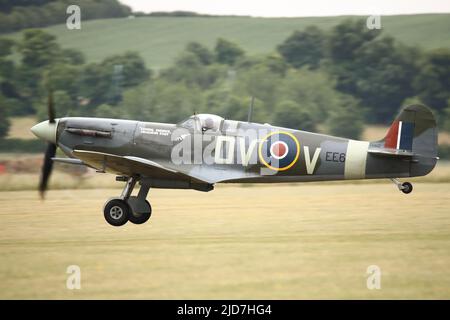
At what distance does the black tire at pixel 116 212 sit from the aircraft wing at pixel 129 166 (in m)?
0.48

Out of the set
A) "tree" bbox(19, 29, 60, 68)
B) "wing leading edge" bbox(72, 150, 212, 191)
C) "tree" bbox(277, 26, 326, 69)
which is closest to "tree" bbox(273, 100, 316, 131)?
"tree" bbox(277, 26, 326, 69)

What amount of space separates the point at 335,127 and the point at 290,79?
25.1ft

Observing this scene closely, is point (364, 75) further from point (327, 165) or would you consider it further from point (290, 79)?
point (327, 165)

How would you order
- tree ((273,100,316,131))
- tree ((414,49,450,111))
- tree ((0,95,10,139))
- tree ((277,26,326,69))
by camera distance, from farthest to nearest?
tree ((277,26,326,69)) < tree ((414,49,450,111)) < tree ((273,100,316,131)) < tree ((0,95,10,139))

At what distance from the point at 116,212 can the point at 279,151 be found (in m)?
2.69

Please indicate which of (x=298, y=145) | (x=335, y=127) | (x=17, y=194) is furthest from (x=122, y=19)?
(x=298, y=145)

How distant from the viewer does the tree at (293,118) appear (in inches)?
1319

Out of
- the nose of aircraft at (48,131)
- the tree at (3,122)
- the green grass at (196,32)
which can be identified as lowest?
the nose of aircraft at (48,131)

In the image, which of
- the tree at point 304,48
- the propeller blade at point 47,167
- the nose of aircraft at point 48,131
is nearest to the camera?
the nose of aircraft at point 48,131

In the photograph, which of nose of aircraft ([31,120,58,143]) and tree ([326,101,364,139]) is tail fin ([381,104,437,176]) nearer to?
nose of aircraft ([31,120,58,143])

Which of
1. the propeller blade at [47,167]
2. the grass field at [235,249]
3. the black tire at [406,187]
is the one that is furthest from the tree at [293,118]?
the propeller blade at [47,167]

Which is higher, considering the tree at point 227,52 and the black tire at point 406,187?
the tree at point 227,52

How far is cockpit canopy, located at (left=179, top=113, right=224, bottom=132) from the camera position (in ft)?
39.8

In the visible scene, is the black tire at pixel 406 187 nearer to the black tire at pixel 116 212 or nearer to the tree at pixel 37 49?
the black tire at pixel 116 212
